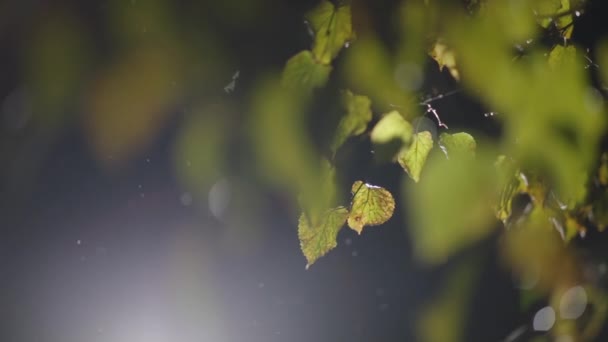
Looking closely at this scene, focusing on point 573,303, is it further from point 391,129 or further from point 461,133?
point 391,129

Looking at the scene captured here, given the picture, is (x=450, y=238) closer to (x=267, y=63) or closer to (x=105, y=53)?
(x=267, y=63)

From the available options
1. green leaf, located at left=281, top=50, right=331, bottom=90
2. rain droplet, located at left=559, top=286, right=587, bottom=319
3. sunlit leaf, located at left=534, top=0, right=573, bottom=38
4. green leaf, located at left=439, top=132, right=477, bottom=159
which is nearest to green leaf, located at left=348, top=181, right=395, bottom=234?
green leaf, located at left=439, top=132, right=477, bottom=159

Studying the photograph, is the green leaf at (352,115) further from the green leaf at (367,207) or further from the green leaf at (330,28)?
the green leaf at (367,207)

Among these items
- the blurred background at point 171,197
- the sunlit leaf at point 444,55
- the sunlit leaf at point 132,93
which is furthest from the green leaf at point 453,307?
the sunlit leaf at point 132,93

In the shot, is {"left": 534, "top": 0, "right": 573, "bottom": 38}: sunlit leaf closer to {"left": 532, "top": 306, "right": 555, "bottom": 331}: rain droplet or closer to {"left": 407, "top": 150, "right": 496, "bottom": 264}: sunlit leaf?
{"left": 407, "top": 150, "right": 496, "bottom": 264}: sunlit leaf

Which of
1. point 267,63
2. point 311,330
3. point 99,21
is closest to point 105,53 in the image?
point 99,21

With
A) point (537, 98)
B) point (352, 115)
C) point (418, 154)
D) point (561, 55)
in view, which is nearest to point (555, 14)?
point (561, 55)
